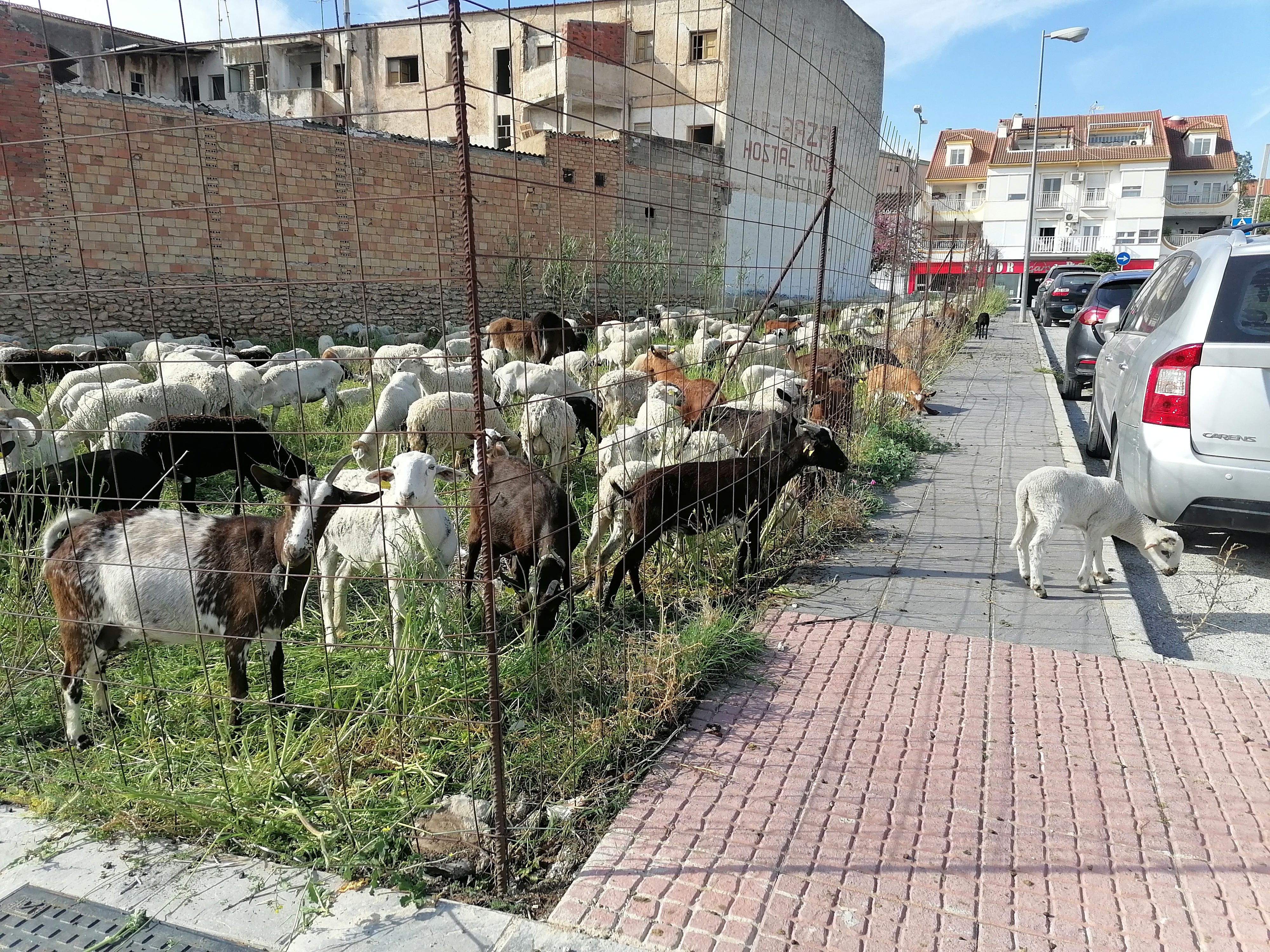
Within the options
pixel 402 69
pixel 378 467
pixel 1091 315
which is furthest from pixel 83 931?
pixel 402 69

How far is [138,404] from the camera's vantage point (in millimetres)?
7965

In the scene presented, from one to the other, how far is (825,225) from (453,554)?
3917 mm

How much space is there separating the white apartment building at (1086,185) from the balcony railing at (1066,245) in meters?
0.06

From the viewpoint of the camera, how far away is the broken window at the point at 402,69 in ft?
110

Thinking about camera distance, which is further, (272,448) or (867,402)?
(867,402)

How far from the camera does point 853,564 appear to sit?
6055 millimetres

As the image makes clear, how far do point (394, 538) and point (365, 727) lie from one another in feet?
4.15

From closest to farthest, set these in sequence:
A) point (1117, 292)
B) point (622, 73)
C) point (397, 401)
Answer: point (397, 401) < point (1117, 292) < point (622, 73)

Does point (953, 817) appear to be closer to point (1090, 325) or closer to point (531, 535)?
point (531, 535)

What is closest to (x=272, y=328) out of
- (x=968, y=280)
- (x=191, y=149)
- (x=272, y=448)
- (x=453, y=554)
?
(x=191, y=149)

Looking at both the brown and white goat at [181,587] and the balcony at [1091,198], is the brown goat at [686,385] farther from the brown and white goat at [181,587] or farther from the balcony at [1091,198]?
the balcony at [1091,198]

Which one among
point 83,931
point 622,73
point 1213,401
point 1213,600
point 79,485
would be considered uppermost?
point 622,73

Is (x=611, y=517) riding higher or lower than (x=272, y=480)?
lower

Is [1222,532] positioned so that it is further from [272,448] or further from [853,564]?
[272,448]
